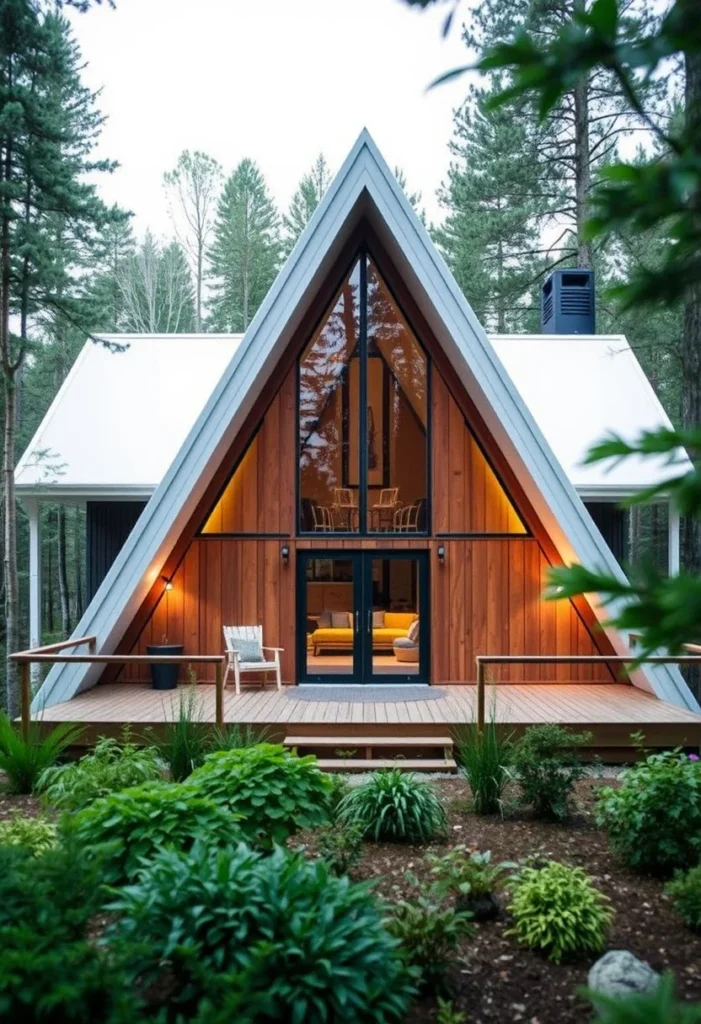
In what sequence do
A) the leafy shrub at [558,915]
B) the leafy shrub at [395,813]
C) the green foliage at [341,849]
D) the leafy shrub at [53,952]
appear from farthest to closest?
1. the leafy shrub at [395,813]
2. the green foliage at [341,849]
3. the leafy shrub at [558,915]
4. the leafy shrub at [53,952]

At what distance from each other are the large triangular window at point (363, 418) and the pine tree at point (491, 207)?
9.67m

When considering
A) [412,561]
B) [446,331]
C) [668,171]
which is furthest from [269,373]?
[668,171]

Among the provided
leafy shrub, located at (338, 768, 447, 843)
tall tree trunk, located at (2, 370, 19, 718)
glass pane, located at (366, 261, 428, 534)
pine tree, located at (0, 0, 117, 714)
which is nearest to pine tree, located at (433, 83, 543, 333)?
pine tree, located at (0, 0, 117, 714)

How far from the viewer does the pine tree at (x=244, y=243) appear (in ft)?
84.7

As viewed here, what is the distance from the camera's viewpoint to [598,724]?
7621 millimetres

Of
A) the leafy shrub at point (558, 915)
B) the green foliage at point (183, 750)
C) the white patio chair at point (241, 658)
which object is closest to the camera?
the leafy shrub at point (558, 915)

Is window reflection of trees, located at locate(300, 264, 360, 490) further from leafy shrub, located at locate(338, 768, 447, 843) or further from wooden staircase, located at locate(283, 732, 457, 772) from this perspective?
leafy shrub, located at locate(338, 768, 447, 843)

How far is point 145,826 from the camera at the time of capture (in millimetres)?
3611

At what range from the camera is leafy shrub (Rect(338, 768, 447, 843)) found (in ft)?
17.0

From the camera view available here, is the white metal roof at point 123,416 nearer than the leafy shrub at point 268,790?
No

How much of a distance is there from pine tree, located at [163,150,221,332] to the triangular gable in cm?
1880

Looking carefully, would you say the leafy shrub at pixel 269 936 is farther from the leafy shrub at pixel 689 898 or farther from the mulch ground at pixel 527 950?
the leafy shrub at pixel 689 898

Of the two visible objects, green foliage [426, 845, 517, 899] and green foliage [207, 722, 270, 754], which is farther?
green foliage [207, 722, 270, 754]

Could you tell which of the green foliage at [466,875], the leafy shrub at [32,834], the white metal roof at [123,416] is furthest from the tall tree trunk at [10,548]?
the green foliage at [466,875]
